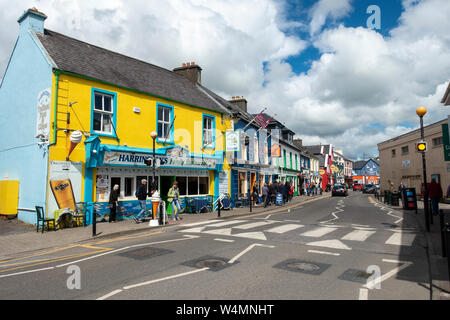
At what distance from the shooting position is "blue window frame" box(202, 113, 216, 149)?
1946 cm

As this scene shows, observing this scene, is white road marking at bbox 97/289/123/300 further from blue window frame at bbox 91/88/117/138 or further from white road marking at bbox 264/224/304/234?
blue window frame at bbox 91/88/117/138

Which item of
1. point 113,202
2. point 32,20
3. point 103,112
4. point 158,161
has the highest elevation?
point 32,20

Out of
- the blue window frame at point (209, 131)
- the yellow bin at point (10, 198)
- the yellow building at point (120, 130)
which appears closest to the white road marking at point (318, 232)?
the yellow building at point (120, 130)

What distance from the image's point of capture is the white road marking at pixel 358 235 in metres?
9.21

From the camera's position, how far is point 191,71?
78.0 ft

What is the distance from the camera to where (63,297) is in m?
4.57

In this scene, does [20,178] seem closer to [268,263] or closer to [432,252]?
[268,263]

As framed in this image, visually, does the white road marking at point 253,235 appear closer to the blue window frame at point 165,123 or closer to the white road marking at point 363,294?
the white road marking at point 363,294

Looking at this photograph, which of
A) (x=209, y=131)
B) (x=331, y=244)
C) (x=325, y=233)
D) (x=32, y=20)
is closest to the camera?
(x=331, y=244)

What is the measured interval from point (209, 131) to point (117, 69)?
6.73m

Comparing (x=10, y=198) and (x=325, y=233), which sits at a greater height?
(x=10, y=198)

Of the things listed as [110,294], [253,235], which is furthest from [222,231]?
[110,294]

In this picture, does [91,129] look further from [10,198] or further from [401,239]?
[401,239]
